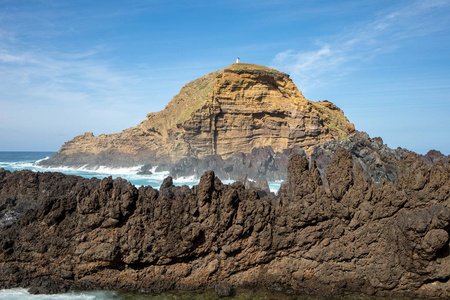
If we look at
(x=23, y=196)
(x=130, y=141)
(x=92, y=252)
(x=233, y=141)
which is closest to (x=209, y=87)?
(x=233, y=141)

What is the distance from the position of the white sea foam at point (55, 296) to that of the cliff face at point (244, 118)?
40.1 meters

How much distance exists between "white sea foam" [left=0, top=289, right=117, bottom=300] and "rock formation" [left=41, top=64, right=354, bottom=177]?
37505 millimetres

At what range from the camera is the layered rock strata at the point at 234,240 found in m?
8.86

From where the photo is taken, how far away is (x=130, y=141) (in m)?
59.5

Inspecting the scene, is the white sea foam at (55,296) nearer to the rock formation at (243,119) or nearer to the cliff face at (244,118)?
the rock formation at (243,119)

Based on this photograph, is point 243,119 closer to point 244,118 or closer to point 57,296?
point 244,118

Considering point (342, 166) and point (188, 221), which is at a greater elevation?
point (342, 166)

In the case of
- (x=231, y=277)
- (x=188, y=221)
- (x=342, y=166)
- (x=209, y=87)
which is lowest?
(x=231, y=277)

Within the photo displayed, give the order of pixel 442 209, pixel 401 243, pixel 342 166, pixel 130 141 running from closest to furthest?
pixel 442 209 → pixel 401 243 → pixel 342 166 → pixel 130 141

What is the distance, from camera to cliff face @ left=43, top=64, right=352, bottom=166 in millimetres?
48125

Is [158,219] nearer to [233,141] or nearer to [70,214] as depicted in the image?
Result: [70,214]

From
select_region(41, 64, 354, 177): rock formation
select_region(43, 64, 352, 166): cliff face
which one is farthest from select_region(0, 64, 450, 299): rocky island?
select_region(43, 64, 352, 166): cliff face

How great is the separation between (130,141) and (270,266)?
53.6 metres

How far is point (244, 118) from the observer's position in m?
49.8
